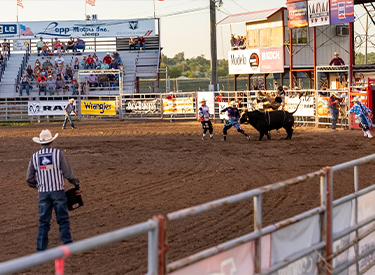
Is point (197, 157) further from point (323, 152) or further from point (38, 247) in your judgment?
point (38, 247)

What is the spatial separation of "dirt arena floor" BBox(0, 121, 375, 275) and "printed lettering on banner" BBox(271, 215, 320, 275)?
8.11 feet

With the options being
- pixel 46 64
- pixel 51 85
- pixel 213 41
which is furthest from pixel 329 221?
pixel 46 64

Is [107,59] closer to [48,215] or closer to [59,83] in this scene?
[59,83]

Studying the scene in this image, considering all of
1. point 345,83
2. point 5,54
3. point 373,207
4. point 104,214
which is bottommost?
point 104,214

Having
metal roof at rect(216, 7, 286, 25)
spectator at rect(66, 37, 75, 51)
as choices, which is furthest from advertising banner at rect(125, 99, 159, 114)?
spectator at rect(66, 37, 75, 51)

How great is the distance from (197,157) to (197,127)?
34.6 feet

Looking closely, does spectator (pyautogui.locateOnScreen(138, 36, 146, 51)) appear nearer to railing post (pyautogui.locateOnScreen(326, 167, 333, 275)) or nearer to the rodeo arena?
the rodeo arena

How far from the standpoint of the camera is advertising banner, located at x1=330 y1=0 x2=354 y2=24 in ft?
84.0

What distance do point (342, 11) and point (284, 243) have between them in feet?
76.2

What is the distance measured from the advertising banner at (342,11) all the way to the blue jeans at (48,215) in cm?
2096

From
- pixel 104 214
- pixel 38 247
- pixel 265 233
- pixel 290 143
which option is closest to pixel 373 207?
pixel 265 233

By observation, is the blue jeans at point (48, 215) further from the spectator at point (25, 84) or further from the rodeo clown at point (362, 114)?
the spectator at point (25, 84)

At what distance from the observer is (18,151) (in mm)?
19531

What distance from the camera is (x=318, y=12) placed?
88.9 feet
